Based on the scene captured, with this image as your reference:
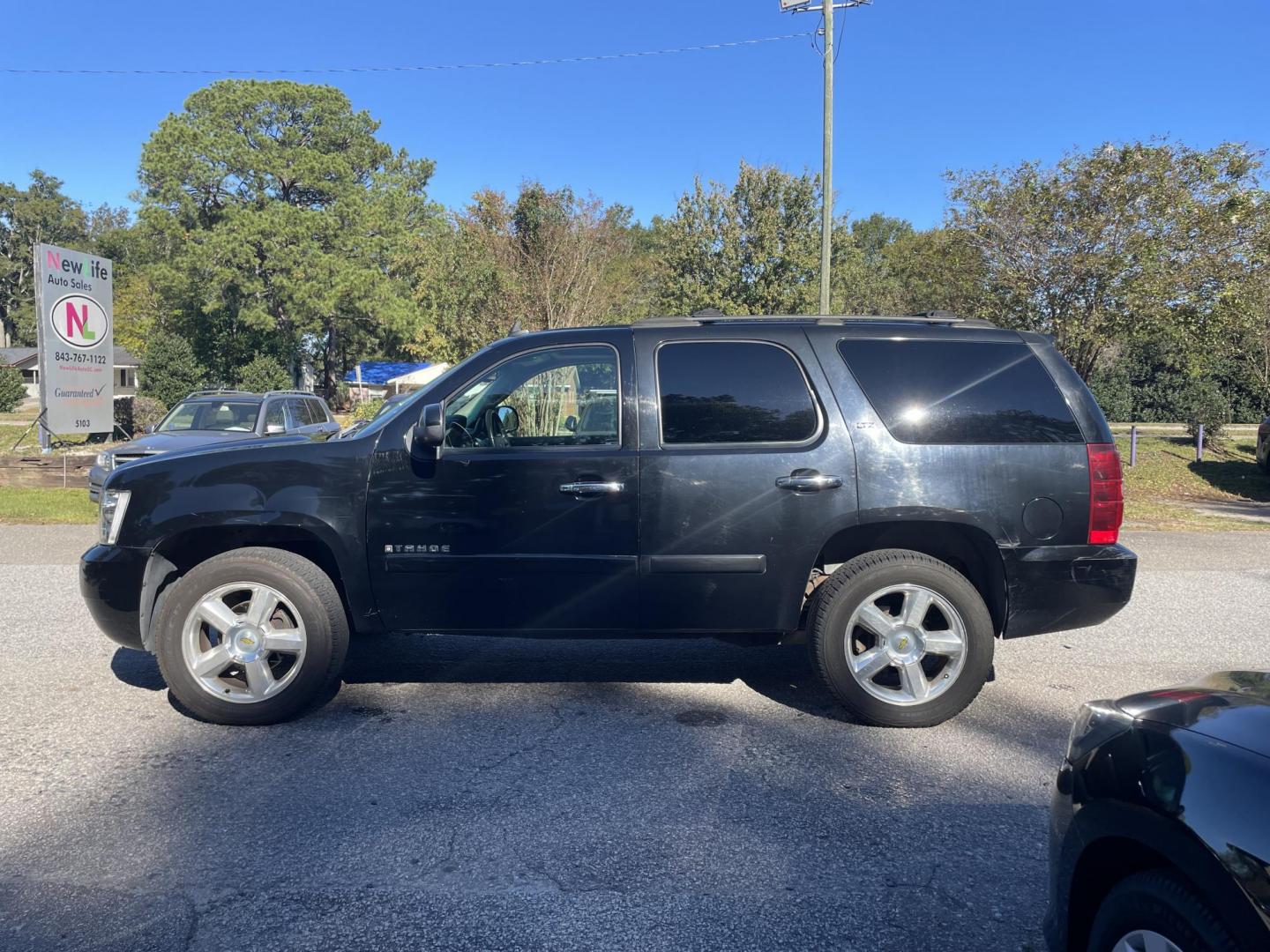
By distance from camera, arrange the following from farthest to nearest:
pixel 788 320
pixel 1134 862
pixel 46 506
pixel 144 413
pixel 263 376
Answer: pixel 263 376 < pixel 144 413 < pixel 46 506 < pixel 788 320 < pixel 1134 862

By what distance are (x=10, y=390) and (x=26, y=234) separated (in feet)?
160

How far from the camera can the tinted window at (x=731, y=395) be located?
456cm

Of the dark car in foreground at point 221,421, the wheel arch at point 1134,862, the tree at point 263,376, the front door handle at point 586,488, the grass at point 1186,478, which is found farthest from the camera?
the tree at point 263,376

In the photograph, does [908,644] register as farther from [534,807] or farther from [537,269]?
[537,269]

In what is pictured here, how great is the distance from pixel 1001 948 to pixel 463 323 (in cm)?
2941

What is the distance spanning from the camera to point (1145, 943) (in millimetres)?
1938

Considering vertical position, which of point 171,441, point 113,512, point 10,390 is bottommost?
point 113,512

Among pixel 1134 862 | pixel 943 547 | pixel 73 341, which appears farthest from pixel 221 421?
pixel 1134 862

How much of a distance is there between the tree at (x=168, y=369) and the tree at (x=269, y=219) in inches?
114

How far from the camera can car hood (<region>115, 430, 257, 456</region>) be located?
10.9m

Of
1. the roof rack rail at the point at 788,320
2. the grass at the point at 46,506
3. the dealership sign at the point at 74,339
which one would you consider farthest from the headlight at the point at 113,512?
the dealership sign at the point at 74,339

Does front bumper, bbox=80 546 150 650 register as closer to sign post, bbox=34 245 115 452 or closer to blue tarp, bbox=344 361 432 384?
sign post, bbox=34 245 115 452

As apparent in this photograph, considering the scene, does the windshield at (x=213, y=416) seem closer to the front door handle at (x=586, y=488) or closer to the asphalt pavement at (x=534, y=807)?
the asphalt pavement at (x=534, y=807)

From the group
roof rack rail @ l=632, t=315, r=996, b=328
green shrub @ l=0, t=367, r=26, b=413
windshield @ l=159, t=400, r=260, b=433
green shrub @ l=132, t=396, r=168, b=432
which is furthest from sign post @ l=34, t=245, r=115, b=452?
green shrub @ l=0, t=367, r=26, b=413
